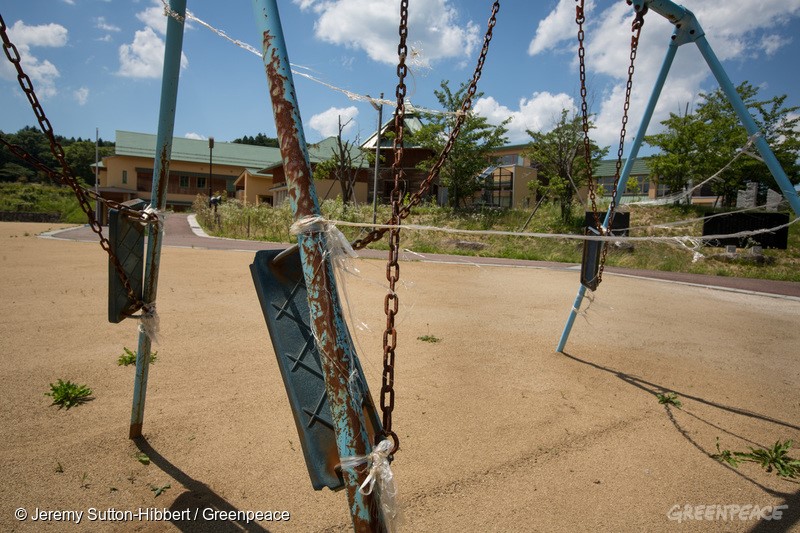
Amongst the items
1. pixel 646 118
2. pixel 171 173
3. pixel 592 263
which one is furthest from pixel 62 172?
pixel 171 173

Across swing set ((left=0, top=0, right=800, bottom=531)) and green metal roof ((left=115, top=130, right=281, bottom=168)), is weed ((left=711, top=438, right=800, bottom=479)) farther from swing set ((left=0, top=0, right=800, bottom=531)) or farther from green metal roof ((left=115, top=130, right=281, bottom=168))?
green metal roof ((left=115, top=130, right=281, bottom=168))

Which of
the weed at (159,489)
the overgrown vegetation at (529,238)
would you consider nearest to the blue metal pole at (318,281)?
the weed at (159,489)

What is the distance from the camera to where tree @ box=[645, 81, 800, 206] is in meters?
19.3

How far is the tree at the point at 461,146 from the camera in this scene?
2286cm

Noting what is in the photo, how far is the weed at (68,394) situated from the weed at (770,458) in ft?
12.4

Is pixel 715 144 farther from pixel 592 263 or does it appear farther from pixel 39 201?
pixel 39 201

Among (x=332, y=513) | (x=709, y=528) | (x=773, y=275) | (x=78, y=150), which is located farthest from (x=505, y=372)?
(x=78, y=150)

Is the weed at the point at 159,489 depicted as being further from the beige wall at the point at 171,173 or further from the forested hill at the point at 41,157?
the forested hill at the point at 41,157

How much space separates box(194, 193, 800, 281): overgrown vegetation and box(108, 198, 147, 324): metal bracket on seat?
10.2 m

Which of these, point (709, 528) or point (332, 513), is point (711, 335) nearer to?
point (709, 528)

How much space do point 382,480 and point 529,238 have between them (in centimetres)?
1830

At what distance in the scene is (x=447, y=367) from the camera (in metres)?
3.89

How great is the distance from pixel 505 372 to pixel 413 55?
287cm

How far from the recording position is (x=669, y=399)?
3.42 meters
